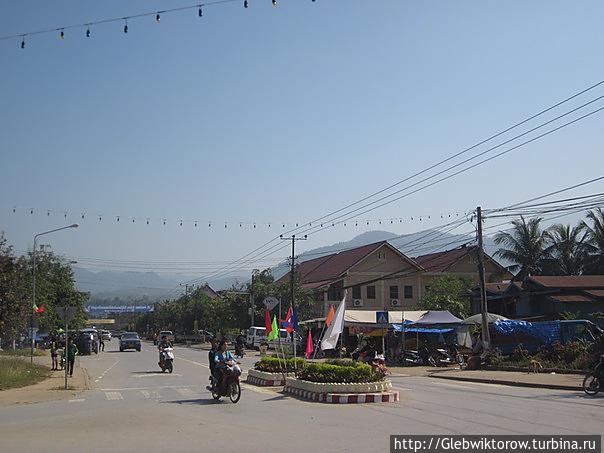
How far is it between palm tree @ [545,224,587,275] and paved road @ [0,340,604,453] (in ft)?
123

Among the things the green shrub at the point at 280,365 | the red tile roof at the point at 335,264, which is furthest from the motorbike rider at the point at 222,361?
the red tile roof at the point at 335,264

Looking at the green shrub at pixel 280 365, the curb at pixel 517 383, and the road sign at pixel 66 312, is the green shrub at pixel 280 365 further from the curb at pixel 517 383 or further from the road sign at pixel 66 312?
the curb at pixel 517 383

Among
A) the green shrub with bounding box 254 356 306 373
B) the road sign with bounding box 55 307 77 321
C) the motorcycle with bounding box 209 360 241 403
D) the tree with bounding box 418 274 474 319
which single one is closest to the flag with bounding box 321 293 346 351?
the motorcycle with bounding box 209 360 241 403

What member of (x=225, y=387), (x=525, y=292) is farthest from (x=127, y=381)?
(x=525, y=292)

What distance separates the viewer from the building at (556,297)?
42125 millimetres

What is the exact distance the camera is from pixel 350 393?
685 inches

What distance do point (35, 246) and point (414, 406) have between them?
36325mm

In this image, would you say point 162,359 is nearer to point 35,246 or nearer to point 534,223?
point 35,246

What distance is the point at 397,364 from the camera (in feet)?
121

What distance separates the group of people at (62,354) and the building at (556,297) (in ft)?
91.9

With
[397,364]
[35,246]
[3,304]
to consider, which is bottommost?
[397,364]

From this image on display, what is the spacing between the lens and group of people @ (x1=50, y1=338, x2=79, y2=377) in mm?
27375

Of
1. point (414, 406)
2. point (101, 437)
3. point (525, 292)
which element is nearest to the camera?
point (101, 437)

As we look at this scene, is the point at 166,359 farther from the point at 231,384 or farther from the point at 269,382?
the point at 231,384
